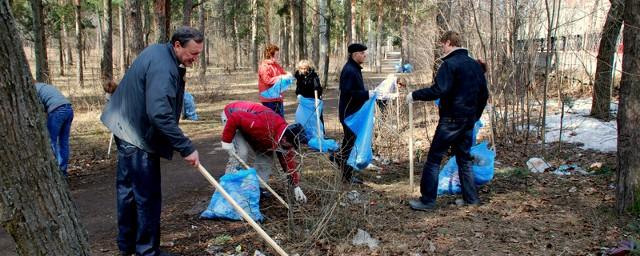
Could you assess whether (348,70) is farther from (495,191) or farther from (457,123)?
(495,191)

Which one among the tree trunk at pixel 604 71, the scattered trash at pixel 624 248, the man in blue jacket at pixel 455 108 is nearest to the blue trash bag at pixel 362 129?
the man in blue jacket at pixel 455 108

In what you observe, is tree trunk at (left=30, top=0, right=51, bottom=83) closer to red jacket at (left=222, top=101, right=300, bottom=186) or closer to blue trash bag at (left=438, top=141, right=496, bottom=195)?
red jacket at (left=222, top=101, right=300, bottom=186)

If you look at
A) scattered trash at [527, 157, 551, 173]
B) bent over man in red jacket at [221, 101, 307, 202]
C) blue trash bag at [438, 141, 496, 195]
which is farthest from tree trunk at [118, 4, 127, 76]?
scattered trash at [527, 157, 551, 173]

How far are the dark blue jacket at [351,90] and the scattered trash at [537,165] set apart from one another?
7.87ft

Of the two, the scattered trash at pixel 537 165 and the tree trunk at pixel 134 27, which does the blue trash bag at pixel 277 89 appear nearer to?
the scattered trash at pixel 537 165

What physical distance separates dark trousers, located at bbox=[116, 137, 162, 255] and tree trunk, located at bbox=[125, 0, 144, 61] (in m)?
7.11

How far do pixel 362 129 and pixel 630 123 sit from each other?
264 cm

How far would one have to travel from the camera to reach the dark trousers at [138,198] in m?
3.33

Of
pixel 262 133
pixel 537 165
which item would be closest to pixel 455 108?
pixel 262 133

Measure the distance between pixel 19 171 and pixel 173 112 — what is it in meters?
1.23

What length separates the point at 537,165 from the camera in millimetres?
6059

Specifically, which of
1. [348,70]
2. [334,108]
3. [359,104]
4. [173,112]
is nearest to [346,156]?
[359,104]

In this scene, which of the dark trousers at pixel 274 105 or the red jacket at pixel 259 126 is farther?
the dark trousers at pixel 274 105

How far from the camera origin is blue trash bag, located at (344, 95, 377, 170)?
216 inches
